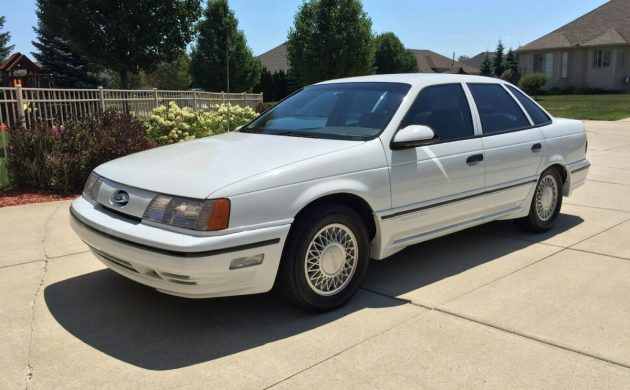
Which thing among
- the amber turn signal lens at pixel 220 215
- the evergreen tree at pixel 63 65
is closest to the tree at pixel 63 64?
the evergreen tree at pixel 63 65

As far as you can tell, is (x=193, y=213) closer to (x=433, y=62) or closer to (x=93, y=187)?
(x=93, y=187)

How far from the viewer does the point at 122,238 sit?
3.53 metres

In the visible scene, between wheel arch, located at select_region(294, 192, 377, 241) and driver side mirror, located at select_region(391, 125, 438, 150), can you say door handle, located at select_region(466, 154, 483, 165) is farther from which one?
wheel arch, located at select_region(294, 192, 377, 241)

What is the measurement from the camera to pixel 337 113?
477 cm

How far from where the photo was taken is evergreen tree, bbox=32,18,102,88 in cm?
3397

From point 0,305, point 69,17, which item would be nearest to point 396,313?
point 0,305

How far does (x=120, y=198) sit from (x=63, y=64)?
34486 mm

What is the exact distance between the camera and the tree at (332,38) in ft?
94.7

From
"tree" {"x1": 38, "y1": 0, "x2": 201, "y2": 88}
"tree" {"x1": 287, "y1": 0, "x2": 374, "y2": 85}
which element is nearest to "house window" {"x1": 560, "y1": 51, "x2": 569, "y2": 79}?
"tree" {"x1": 287, "y1": 0, "x2": 374, "y2": 85}

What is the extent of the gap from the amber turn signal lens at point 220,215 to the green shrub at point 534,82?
1713 inches

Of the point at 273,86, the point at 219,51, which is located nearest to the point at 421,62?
the point at 273,86

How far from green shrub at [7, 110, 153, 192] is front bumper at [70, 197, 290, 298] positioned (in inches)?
185

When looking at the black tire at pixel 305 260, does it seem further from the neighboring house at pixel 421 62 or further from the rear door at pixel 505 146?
the neighboring house at pixel 421 62

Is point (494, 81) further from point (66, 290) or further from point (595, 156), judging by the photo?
point (595, 156)
